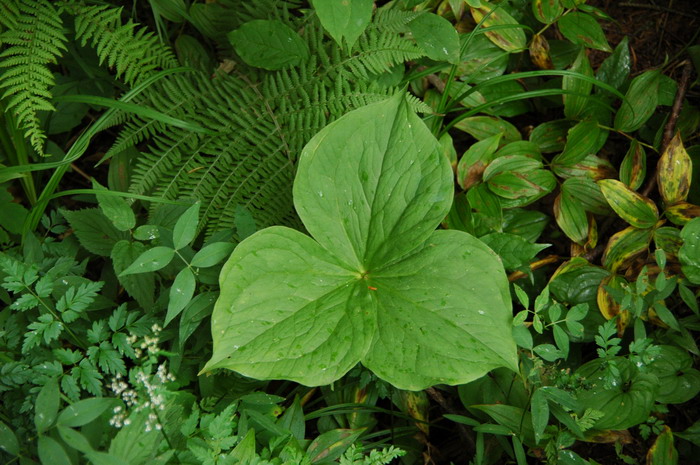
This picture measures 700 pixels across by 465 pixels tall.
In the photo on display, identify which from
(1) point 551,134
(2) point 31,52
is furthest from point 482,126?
(2) point 31,52

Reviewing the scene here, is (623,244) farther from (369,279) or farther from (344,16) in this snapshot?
(344,16)

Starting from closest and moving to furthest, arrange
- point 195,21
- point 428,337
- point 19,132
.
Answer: point 428,337 < point 19,132 < point 195,21

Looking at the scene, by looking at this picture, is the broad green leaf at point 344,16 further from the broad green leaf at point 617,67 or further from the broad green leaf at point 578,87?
the broad green leaf at point 617,67

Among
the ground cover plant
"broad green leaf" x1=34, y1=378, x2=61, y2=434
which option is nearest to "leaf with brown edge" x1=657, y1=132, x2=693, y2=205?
the ground cover plant

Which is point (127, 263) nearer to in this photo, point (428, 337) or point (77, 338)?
point (77, 338)

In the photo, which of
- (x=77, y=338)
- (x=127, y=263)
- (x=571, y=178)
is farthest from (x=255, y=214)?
(x=571, y=178)

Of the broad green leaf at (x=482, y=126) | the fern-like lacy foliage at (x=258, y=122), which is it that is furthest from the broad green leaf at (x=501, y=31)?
the fern-like lacy foliage at (x=258, y=122)

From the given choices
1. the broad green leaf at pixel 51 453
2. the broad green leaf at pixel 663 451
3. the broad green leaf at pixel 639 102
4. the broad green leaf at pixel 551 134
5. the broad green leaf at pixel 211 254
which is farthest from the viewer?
the broad green leaf at pixel 551 134
